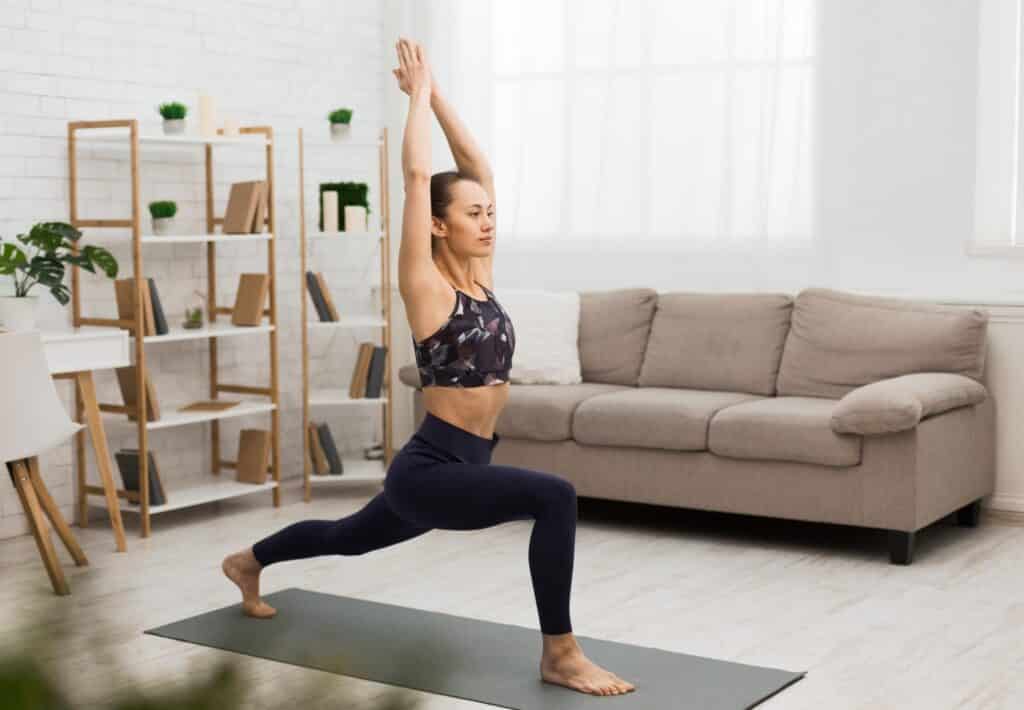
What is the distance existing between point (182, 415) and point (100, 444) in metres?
0.47

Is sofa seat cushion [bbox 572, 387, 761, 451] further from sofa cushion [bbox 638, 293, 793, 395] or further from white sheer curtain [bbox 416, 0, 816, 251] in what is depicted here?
white sheer curtain [bbox 416, 0, 816, 251]

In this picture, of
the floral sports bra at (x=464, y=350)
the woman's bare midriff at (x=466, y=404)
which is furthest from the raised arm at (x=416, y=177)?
the woman's bare midriff at (x=466, y=404)

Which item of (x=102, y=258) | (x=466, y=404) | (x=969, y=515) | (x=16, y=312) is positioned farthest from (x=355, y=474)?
(x=466, y=404)

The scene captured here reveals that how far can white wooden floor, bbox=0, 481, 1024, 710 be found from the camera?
133 inches

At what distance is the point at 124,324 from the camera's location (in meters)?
4.98

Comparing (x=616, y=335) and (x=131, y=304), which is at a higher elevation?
(x=131, y=304)

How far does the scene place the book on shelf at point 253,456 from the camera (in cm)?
550

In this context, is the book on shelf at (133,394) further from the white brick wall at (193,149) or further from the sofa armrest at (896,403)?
the sofa armrest at (896,403)

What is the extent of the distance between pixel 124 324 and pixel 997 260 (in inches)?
127

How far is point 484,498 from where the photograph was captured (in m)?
3.08

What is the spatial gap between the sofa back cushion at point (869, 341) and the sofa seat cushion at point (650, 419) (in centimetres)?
23

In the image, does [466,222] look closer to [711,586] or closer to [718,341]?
[711,586]

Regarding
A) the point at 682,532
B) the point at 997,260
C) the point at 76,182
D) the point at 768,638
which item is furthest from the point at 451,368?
the point at 997,260

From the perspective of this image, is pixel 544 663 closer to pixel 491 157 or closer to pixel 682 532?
pixel 682 532
